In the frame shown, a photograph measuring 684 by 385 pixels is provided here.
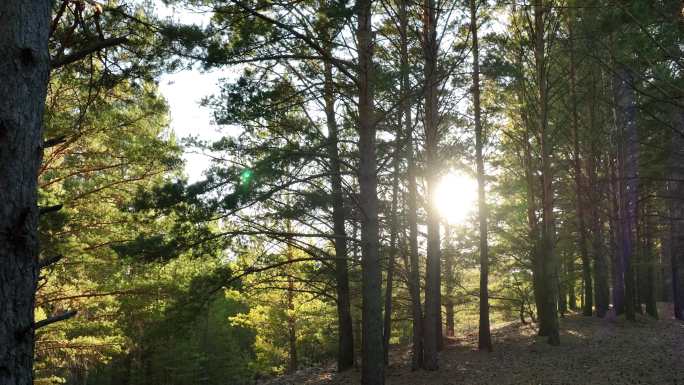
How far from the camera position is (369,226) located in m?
7.70

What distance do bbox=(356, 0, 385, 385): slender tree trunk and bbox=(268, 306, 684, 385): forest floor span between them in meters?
3.62

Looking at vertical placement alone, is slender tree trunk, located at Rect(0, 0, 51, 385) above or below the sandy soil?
above

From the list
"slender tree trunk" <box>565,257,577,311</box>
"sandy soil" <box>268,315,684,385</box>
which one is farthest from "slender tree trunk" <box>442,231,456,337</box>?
"slender tree trunk" <box>565,257,577,311</box>

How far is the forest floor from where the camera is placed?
9.79m

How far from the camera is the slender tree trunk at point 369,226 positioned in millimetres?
7469

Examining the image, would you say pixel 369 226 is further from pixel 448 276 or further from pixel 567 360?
pixel 448 276

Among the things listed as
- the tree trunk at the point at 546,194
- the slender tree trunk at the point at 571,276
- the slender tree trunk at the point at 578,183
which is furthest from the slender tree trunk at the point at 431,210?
the slender tree trunk at the point at 571,276

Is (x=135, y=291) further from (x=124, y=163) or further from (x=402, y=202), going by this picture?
(x=402, y=202)

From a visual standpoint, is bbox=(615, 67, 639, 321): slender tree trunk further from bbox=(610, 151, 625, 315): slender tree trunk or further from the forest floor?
the forest floor

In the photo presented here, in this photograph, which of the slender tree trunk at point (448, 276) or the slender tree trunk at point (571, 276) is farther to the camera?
the slender tree trunk at point (571, 276)

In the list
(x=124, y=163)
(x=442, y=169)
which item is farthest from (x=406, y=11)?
(x=124, y=163)

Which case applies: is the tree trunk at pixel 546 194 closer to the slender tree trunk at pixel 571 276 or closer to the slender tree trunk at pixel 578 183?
the slender tree trunk at pixel 578 183

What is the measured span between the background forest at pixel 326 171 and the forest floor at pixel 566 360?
2.28 ft

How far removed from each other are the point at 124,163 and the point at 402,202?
8.26 m
